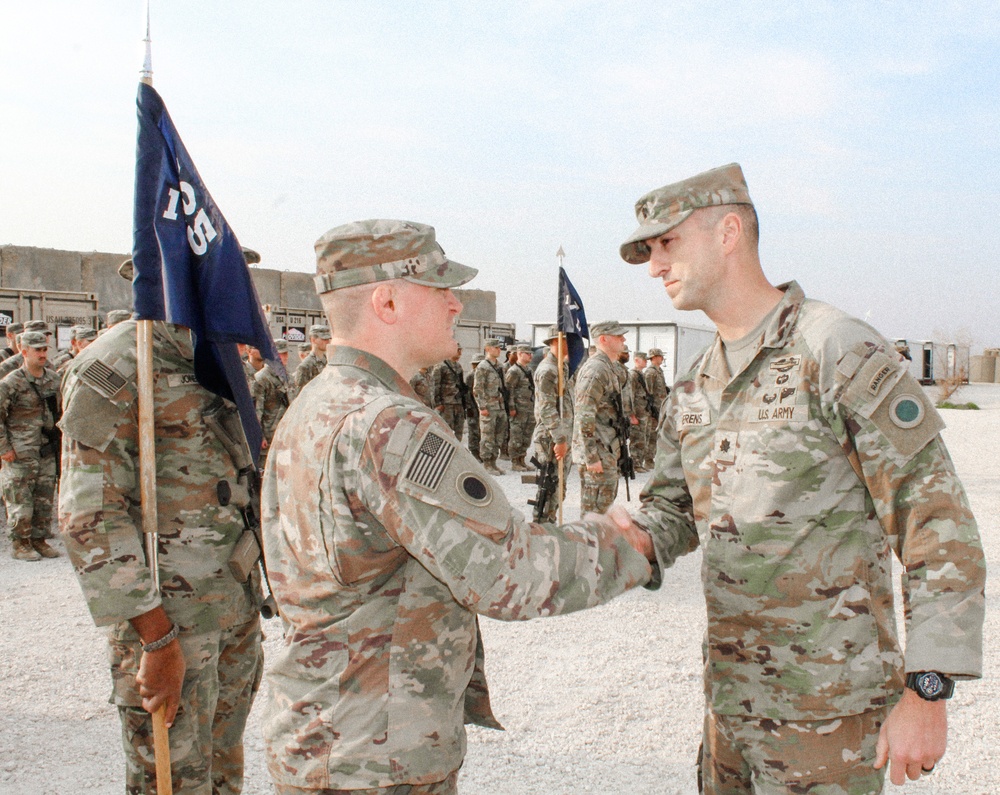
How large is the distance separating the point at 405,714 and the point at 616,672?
10.4 ft

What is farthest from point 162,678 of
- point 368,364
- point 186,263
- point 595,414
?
point 595,414

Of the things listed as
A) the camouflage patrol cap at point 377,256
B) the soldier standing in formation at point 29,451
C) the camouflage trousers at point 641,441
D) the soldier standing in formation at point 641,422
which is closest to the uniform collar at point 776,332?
the camouflage patrol cap at point 377,256

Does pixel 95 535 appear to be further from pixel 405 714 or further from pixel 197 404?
pixel 405 714

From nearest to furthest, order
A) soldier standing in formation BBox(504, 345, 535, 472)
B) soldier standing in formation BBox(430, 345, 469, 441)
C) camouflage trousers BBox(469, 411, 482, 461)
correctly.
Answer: soldier standing in formation BBox(504, 345, 535, 472) → soldier standing in formation BBox(430, 345, 469, 441) → camouflage trousers BBox(469, 411, 482, 461)

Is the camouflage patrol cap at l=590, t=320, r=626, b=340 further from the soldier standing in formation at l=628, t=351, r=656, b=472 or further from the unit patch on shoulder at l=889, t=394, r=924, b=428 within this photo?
the unit patch on shoulder at l=889, t=394, r=924, b=428

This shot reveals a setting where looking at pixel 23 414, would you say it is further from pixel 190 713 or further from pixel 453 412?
pixel 453 412

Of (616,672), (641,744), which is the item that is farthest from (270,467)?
(616,672)

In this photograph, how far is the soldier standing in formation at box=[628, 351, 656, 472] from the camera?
1334 cm

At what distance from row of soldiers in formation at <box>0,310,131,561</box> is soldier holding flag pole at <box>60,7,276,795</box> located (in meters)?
5.18

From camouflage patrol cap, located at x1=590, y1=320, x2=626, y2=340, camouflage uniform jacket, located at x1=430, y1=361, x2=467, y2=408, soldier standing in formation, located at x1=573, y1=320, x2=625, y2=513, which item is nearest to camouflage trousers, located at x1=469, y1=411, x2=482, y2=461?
camouflage uniform jacket, located at x1=430, y1=361, x2=467, y2=408

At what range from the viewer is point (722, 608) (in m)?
2.08

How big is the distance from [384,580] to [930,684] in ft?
3.98

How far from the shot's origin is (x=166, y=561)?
8.41 feet

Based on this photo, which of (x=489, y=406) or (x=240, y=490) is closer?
(x=240, y=490)
